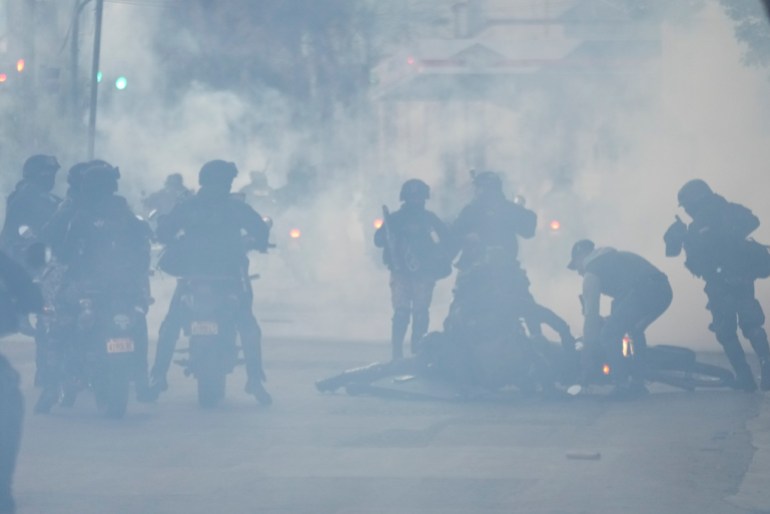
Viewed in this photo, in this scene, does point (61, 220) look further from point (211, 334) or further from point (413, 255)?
point (413, 255)

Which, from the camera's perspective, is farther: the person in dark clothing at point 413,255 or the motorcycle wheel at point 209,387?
the person in dark clothing at point 413,255

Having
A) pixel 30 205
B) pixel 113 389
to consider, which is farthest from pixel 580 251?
pixel 30 205

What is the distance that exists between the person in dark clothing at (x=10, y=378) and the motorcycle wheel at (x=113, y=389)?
381 cm

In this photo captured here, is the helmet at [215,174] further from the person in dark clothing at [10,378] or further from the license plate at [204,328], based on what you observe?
the person in dark clothing at [10,378]

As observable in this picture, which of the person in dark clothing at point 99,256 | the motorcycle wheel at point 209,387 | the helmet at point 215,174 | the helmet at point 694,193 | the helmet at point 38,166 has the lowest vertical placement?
the motorcycle wheel at point 209,387

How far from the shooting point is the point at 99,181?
37.8 feet

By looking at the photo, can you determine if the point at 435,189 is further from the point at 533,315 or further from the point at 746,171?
the point at 533,315

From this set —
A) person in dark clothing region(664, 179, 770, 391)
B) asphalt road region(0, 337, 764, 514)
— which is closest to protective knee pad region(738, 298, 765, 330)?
person in dark clothing region(664, 179, 770, 391)

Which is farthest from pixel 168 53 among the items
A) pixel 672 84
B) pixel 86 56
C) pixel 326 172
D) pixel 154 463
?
pixel 154 463

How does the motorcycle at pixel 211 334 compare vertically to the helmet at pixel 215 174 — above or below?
below

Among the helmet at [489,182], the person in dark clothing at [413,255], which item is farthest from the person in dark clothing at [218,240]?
the helmet at [489,182]

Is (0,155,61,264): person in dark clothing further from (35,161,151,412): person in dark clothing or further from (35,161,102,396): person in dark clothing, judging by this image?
(35,161,151,412): person in dark clothing

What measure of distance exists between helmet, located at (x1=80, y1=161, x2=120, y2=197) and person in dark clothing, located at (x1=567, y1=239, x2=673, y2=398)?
357 centimetres

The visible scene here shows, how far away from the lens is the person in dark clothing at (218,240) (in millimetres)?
12000
